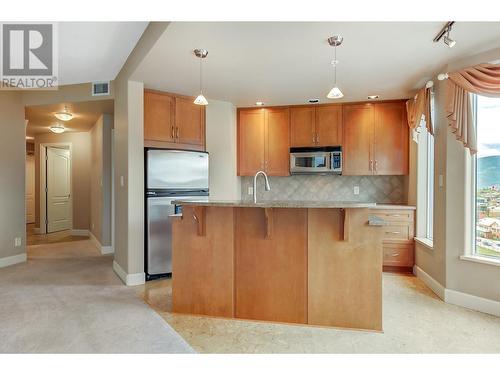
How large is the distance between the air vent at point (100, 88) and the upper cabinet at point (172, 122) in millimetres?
694

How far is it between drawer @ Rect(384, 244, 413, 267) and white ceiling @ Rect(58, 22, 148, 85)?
3920 mm

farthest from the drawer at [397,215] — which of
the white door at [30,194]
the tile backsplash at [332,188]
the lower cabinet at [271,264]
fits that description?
the white door at [30,194]

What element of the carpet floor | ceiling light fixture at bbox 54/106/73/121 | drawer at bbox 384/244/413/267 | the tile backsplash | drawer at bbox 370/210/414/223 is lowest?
the carpet floor

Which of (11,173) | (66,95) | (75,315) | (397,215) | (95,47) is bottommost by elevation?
(75,315)

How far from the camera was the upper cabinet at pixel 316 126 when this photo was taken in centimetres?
459

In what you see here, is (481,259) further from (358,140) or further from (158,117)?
(158,117)

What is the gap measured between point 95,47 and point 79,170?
4550 millimetres

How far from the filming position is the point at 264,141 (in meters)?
4.81

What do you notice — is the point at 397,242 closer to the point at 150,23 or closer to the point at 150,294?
the point at 150,294

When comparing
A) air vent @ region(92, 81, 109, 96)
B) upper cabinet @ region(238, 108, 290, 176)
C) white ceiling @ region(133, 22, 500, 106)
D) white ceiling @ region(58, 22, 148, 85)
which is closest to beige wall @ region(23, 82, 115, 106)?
air vent @ region(92, 81, 109, 96)

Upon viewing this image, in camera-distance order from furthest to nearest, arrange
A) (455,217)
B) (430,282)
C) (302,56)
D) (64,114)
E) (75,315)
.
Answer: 1. (64,114)
2. (430,282)
3. (455,217)
4. (302,56)
5. (75,315)

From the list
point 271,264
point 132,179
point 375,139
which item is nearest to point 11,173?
point 132,179

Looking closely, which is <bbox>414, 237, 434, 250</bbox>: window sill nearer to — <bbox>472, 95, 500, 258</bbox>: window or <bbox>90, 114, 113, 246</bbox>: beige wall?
<bbox>472, 95, 500, 258</bbox>: window

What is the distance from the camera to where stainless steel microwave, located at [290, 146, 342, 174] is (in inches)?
179
